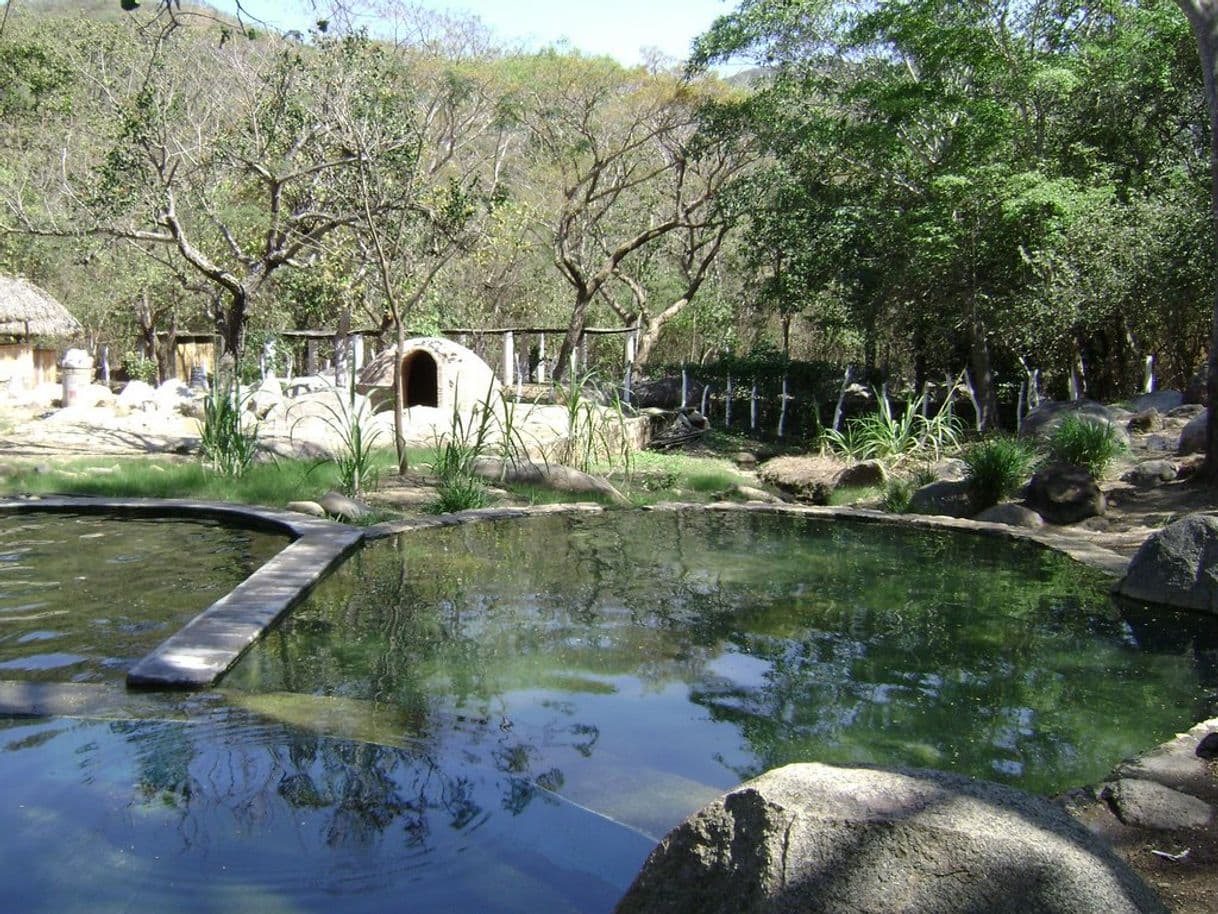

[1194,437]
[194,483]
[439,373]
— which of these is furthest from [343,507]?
[1194,437]

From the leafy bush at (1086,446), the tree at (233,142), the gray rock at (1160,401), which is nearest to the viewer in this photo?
the leafy bush at (1086,446)

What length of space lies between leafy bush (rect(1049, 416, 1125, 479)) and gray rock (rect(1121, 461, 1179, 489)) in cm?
23

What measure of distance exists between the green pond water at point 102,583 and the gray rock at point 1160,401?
388 inches

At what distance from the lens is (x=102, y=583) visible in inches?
211

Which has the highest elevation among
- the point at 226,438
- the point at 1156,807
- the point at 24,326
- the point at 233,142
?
the point at 233,142

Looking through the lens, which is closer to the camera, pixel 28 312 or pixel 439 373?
pixel 439 373

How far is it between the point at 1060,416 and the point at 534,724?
29.9ft

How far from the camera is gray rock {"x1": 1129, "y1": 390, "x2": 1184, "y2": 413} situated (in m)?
12.0

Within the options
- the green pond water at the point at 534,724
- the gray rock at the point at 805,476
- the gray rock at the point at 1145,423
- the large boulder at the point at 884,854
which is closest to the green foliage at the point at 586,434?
the gray rock at the point at 805,476

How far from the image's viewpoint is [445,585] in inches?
218

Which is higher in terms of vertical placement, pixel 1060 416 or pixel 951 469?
pixel 1060 416

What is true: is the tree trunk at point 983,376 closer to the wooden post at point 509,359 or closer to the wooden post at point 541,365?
the wooden post at point 509,359

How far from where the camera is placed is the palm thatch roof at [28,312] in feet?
58.5

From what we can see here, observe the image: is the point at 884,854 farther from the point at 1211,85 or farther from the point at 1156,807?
the point at 1211,85
